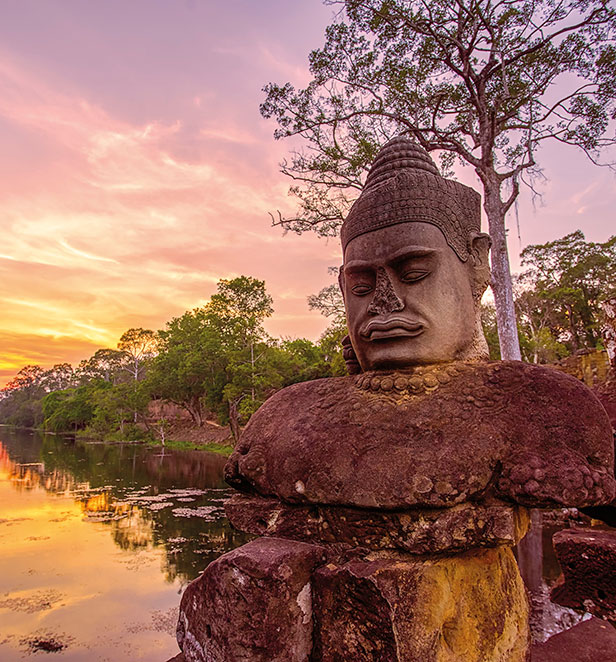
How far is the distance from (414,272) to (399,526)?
39.4 inches

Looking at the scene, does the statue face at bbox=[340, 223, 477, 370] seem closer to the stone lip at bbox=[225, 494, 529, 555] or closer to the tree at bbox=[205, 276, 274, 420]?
the stone lip at bbox=[225, 494, 529, 555]

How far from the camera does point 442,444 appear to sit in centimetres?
156

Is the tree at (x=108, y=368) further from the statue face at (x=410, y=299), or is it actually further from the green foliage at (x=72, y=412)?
the statue face at (x=410, y=299)

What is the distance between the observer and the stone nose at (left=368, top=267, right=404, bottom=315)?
75.5 inches

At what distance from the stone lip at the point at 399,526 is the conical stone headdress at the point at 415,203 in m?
1.10

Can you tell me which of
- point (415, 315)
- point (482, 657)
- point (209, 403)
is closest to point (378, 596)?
point (482, 657)

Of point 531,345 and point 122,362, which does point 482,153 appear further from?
point 122,362

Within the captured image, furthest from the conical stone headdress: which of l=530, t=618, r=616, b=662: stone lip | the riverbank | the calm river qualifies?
the riverbank

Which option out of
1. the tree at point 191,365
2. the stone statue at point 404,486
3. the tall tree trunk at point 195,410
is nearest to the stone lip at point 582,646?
the stone statue at point 404,486

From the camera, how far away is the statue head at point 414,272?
191 centimetres

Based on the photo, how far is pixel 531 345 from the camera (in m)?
18.3

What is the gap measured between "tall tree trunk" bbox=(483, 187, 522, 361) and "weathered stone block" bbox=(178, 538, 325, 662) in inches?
289

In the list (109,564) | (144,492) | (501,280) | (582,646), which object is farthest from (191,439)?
(582,646)

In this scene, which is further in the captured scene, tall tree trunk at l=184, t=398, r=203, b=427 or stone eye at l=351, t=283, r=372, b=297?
tall tree trunk at l=184, t=398, r=203, b=427
